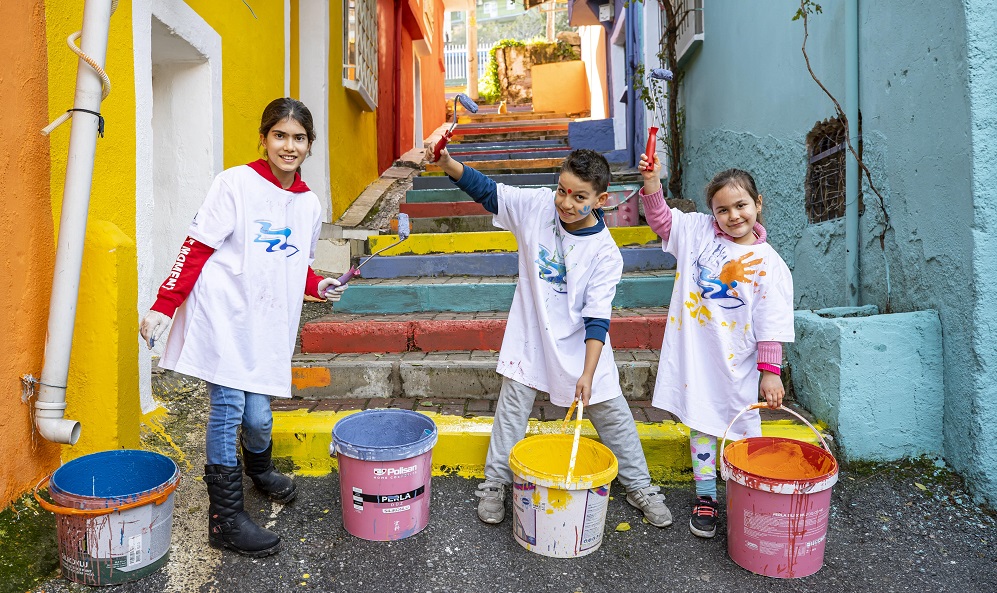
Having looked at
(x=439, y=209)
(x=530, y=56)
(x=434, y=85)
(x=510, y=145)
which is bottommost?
(x=439, y=209)

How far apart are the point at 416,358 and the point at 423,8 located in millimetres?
10607

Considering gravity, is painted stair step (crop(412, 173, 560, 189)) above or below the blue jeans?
above

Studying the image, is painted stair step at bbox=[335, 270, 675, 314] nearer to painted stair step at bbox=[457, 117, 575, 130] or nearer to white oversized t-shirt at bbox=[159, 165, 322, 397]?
white oversized t-shirt at bbox=[159, 165, 322, 397]

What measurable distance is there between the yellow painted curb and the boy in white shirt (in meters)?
0.27

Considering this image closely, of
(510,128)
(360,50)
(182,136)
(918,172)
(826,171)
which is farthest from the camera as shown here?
(510,128)

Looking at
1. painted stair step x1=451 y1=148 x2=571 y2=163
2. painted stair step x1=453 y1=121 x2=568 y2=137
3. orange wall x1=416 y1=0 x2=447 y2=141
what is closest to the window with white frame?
painted stair step x1=451 y1=148 x2=571 y2=163

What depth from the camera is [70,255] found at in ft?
8.13

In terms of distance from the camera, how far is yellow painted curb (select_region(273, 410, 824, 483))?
3088 mm

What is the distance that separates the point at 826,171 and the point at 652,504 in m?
2.29

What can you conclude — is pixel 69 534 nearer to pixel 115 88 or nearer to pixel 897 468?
pixel 115 88

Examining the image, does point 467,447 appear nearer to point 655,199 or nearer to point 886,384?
point 655,199

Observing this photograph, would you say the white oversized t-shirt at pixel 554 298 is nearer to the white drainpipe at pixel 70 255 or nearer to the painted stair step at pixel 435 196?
the white drainpipe at pixel 70 255

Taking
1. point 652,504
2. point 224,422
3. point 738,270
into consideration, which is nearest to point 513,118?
point 738,270

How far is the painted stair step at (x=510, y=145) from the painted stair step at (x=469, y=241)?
4533 millimetres
